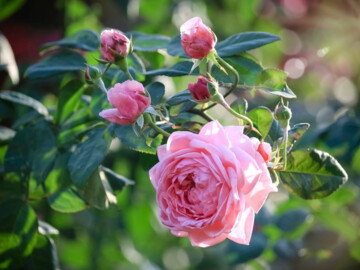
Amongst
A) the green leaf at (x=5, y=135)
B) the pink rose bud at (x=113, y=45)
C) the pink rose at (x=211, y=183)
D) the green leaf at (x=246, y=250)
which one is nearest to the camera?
the pink rose at (x=211, y=183)

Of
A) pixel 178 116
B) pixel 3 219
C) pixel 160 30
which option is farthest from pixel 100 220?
pixel 178 116

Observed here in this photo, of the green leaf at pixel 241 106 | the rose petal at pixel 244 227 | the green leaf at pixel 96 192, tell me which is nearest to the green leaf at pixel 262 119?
the green leaf at pixel 241 106

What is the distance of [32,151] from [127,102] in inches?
11.5

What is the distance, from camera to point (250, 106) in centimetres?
104

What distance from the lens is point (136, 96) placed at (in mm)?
615

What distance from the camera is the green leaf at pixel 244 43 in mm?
728

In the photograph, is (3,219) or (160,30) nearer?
(3,219)

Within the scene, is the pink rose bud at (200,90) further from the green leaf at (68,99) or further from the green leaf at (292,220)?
the green leaf at (292,220)

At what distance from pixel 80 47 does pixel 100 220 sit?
82 centimetres

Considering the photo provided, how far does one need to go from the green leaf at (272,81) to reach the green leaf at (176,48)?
0.35 ft

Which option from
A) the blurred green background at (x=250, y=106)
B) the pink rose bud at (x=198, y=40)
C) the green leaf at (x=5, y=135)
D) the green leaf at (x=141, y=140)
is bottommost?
the blurred green background at (x=250, y=106)

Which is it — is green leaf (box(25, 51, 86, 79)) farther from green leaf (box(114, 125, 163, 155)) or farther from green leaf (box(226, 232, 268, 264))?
green leaf (box(226, 232, 268, 264))

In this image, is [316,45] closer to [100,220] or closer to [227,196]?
[100,220]

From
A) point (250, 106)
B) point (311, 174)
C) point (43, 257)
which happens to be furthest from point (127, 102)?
point (250, 106)
